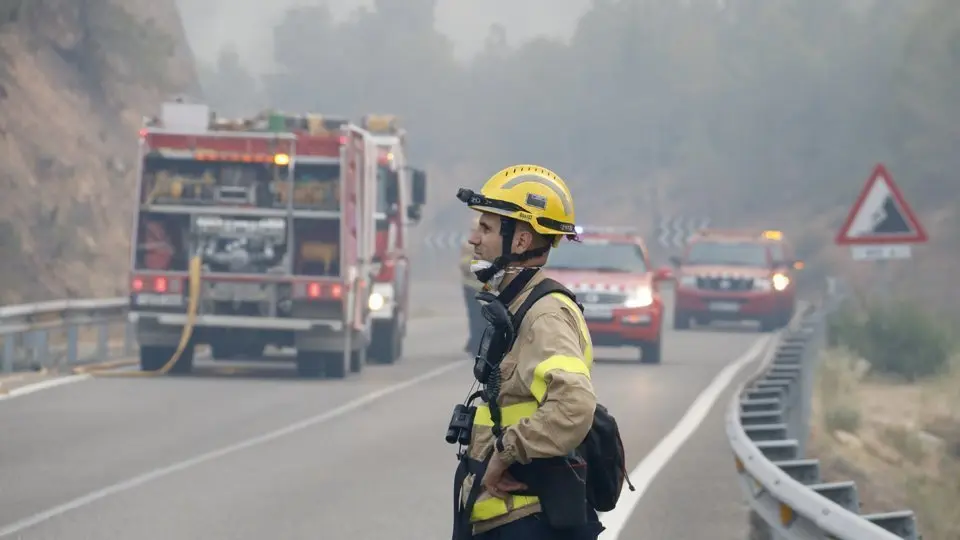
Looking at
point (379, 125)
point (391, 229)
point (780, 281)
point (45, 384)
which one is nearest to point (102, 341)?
point (45, 384)

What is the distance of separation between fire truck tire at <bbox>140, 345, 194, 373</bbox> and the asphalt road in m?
0.33

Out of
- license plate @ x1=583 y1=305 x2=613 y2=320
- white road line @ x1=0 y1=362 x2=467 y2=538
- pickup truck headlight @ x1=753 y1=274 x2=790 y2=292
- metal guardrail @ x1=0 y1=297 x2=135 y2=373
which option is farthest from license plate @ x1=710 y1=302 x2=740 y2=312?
white road line @ x1=0 y1=362 x2=467 y2=538

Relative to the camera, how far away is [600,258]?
26.3 m

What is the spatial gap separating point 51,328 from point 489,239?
56.2 feet

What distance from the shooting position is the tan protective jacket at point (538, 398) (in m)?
5.10

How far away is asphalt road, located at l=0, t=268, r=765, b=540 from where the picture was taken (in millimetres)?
11062

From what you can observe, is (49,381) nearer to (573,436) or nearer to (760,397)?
(760,397)

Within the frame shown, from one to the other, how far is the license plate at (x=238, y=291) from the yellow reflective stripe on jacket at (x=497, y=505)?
52.2 feet

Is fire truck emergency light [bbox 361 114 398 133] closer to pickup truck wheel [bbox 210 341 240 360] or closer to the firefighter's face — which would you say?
pickup truck wheel [bbox 210 341 240 360]

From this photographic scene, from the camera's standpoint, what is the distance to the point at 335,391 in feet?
66.5

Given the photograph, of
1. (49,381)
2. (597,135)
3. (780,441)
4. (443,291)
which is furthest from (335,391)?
(597,135)

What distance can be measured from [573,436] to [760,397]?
6.82 m

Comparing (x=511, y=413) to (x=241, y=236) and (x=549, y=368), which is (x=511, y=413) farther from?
(x=241, y=236)

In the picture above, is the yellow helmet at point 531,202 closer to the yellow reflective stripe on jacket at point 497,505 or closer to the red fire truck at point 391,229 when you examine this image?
the yellow reflective stripe on jacket at point 497,505
